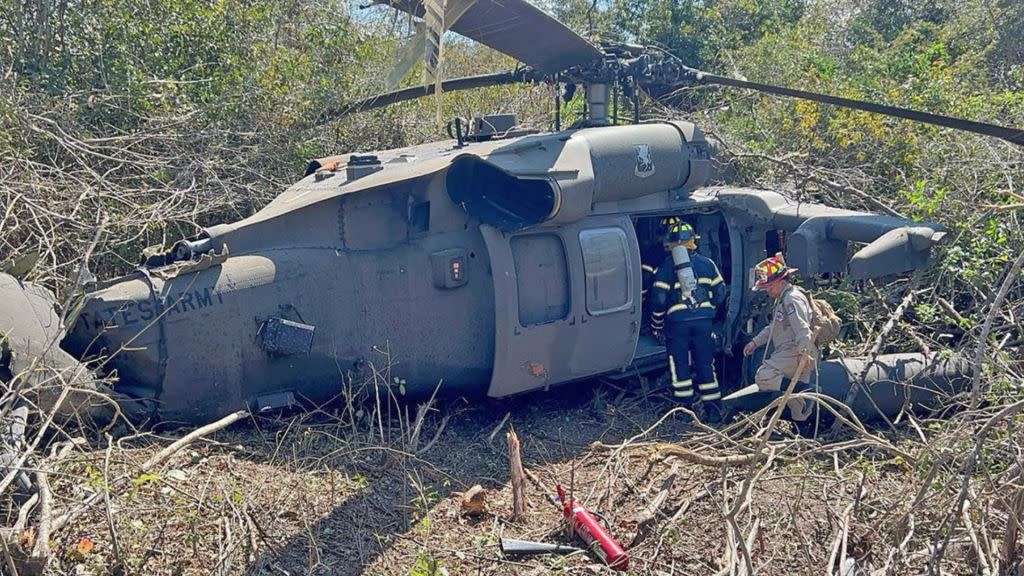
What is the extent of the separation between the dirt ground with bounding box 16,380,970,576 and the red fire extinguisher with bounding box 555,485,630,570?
7cm

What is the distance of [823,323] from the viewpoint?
604cm

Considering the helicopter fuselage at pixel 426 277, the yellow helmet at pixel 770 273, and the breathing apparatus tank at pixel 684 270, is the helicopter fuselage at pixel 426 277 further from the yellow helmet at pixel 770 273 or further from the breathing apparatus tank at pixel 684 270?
the yellow helmet at pixel 770 273

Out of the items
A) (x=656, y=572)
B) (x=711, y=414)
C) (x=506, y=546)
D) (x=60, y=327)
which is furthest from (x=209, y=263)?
(x=711, y=414)

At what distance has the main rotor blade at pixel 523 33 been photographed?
16.1ft

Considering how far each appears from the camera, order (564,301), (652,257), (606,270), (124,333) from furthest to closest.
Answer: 1. (652,257)
2. (606,270)
3. (564,301)
4. (124,333)

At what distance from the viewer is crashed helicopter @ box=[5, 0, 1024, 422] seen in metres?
5.19

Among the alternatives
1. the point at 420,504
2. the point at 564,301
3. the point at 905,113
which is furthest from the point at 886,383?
the point at 420,504

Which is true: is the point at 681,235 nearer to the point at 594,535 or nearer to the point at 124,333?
the point at 594,535

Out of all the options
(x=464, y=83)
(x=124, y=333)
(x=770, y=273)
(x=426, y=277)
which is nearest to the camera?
(x=124, y=333)

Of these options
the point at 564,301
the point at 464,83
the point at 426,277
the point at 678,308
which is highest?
the point at 464,83

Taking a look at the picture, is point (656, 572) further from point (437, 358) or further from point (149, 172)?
point (149, 172)

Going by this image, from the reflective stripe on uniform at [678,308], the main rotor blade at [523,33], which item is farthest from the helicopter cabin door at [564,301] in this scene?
the main rotor blade at [523,33]

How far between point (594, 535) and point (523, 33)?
319 centimetres

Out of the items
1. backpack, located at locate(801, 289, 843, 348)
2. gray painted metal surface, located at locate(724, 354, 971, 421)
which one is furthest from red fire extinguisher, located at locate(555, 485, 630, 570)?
backpack, located at locate(801, 289, 843, 348)
